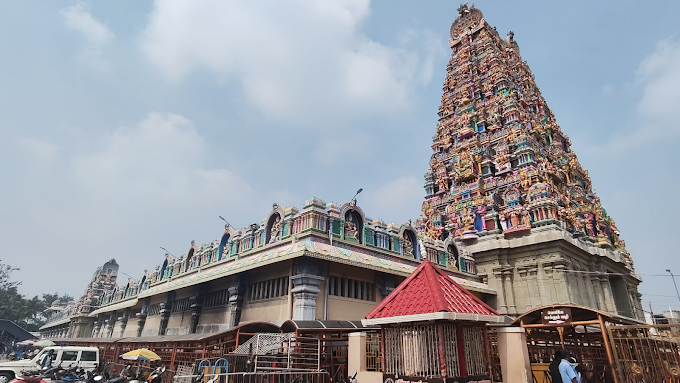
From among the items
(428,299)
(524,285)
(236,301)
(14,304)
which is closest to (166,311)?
(236,301)

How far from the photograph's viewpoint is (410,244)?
2152 cm

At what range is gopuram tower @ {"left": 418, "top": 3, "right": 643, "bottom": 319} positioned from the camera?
25594 mm

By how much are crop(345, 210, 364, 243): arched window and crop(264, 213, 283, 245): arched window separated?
10.5ft

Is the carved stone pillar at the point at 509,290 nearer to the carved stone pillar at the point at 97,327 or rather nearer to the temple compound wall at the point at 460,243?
the temple compound wall at the point at 460,243

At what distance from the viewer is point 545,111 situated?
128 feet

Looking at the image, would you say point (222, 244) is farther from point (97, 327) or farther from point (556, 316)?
point (97, 327)

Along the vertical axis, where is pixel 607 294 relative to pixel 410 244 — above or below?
below

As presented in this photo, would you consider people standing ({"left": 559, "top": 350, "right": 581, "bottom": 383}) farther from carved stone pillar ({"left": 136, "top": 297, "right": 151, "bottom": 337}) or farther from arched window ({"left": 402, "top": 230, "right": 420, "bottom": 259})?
carved stone pillar ({"left": 136, "top": 297, "right": 151, "bottom": 337})

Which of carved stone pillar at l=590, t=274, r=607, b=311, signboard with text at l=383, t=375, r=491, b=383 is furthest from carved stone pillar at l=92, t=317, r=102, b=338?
carved stone pillar at l=590, t=274, r=607, b=311

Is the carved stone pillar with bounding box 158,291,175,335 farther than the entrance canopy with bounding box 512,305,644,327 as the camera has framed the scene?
Yes

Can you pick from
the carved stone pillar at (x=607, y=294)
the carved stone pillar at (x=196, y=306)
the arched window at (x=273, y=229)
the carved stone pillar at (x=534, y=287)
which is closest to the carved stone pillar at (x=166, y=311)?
the carved stone pillar at (x=196, y=306)

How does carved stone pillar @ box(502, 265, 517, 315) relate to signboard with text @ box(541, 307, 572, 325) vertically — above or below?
above

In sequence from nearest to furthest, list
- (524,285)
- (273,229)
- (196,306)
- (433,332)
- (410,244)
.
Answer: (433,332) < (273,229) < (196,306) < (410,244) < (524,285)

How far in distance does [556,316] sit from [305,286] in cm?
867
